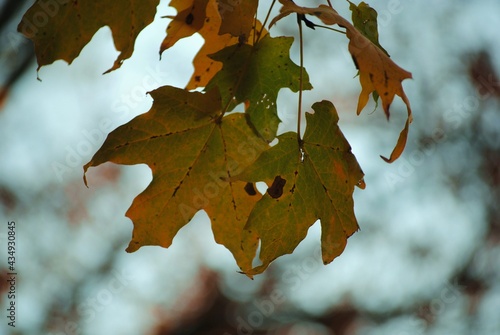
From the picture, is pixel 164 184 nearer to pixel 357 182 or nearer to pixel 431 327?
pixel 357 182

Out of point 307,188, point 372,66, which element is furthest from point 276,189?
point 372,66

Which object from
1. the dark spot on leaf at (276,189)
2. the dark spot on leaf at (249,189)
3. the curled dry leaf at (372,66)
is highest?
the curled dry leaf at (372,66)

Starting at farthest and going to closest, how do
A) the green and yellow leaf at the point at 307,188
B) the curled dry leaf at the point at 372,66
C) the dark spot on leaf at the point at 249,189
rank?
the dark spot on leaf at the point at 249,189 < the green and yellow leaf at the point at 307,188 < the curled dry leaf at the point at 372,66

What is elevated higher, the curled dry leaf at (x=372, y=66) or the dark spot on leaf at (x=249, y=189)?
the curled dry leaf at (x=372, y=66)

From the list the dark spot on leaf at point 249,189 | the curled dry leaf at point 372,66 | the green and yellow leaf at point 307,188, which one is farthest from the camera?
the dark spot on leaf at point 249,189

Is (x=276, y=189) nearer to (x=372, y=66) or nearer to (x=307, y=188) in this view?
(x=307, y=188)

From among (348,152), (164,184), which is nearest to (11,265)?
(164,184)

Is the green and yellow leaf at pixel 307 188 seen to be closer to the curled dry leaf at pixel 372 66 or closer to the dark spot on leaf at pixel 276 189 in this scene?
the dark spot on leaf at pixel 276 189

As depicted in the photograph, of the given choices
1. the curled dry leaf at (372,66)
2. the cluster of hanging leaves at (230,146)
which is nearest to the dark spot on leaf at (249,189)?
the cluster of hanging leaves at (230,146)
